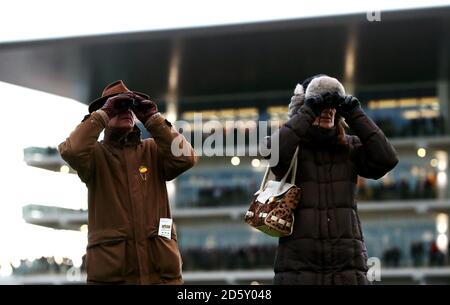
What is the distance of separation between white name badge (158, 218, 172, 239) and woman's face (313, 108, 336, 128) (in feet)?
3.09

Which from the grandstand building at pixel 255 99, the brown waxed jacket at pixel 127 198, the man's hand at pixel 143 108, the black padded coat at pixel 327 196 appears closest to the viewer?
the black padded coat at pixel 327 196

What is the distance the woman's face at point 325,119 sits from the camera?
5324 millimetres

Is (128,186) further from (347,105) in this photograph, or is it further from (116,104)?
(347,105)

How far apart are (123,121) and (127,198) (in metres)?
0.42

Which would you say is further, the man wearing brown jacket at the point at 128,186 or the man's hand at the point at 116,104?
the man's hand at the point at 116,104

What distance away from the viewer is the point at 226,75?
43031 mm

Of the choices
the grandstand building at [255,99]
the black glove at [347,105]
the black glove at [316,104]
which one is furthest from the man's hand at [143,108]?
the grandstand building at [255,99]

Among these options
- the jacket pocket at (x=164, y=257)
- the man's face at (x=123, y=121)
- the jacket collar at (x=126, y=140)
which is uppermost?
the man's face at (x=123, y=121)

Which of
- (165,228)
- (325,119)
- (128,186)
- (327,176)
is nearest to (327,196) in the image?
(327,176)

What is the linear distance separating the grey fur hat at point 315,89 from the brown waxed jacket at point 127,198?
629 mm

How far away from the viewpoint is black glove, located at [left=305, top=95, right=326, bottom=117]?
5.27 metres

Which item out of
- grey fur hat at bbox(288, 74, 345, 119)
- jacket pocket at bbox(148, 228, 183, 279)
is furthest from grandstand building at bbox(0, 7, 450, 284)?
jacket pocket at bbox(148, 228, 183, 279)

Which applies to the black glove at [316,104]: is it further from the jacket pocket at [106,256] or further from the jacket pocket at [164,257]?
the jacket pocket at [106,256]
